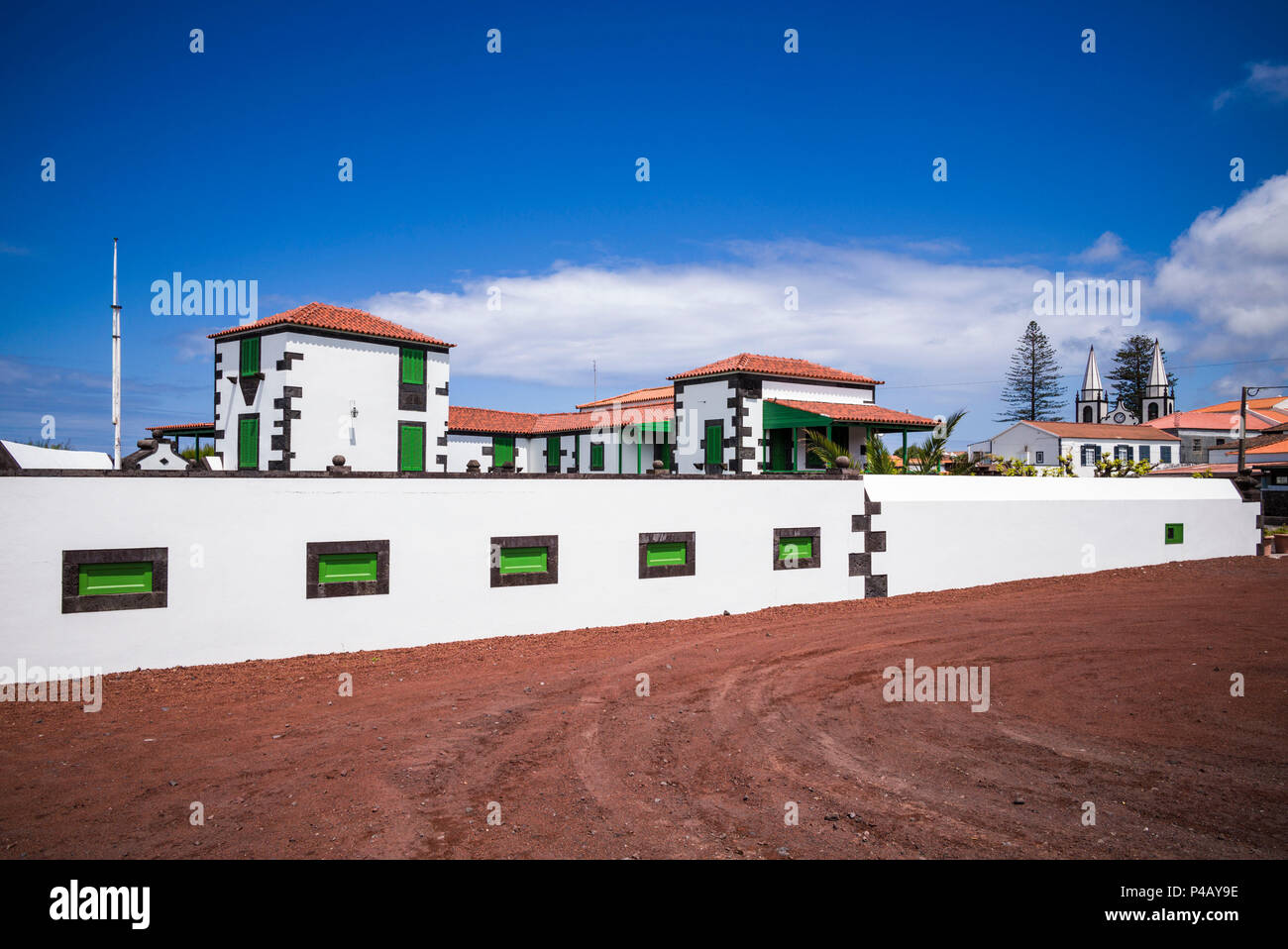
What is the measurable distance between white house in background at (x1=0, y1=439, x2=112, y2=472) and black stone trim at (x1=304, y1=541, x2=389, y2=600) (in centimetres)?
235

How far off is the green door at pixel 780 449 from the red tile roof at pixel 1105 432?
3939cm

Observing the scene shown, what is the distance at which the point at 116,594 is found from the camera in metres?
8.63

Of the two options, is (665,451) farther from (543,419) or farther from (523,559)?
(523,559)

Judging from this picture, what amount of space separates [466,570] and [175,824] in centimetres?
587

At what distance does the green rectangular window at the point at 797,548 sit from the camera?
44.0 feet

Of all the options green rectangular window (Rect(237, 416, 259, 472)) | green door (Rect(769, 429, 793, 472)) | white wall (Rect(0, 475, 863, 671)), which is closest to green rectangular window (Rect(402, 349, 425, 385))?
green rectangular window (Rect(237, 416, 259, 472))

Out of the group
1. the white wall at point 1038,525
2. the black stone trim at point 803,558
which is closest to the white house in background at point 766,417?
the white wall at point 1038,525

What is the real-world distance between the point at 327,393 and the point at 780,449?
14.7 m

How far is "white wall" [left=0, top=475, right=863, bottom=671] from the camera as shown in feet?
27.6

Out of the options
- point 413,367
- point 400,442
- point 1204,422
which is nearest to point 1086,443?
point 1204,422

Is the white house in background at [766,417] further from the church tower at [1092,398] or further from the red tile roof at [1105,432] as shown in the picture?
the church tower at [1092,398]
